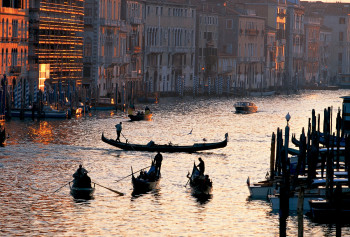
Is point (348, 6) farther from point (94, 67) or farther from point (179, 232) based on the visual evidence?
point (179, 232)

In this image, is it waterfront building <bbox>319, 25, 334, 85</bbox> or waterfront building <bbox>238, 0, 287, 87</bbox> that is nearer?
waterfront building <bbox>238, 0, 287, 87</bbox>

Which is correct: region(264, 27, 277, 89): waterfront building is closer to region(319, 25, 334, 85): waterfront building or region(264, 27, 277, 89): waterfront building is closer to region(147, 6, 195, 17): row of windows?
region(319, 25, 334, 85): waterfront building

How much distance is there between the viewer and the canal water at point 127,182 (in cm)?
3825

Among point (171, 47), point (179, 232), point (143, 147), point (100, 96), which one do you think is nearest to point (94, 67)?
point (100, 96)

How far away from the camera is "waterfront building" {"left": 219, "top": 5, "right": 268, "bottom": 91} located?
138375mm

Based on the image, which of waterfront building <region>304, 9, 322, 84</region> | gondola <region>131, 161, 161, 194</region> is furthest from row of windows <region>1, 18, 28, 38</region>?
waterfront building <region>304, 9, 322, 84</region>

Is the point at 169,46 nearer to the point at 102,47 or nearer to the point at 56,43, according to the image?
the point at 102,47

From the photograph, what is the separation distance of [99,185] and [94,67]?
54.7m

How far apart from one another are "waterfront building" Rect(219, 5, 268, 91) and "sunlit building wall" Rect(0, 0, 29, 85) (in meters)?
49.4

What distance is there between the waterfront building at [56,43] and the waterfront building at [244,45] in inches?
1556

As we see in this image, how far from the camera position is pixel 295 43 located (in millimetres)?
172000

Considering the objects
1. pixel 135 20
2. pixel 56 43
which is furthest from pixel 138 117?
pixel 135 20

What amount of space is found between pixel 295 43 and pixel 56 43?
3319 inches

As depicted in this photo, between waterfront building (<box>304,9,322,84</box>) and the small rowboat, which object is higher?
waterfront building (<box>304,9,322,84</box>)
